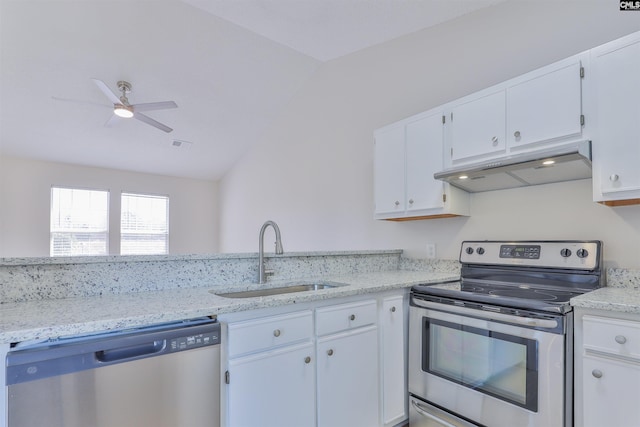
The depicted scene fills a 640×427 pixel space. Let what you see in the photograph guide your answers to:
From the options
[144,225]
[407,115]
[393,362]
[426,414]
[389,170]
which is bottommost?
[426,414]

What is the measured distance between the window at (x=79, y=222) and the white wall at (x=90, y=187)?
84 mm

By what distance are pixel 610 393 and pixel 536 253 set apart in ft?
2.86

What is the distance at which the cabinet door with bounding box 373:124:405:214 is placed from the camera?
257 cm

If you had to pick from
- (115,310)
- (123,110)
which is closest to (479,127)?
(115,310)

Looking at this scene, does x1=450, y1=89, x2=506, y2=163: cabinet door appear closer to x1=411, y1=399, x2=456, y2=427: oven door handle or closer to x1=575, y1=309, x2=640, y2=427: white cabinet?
x1=575, y1=309, x2=640, y2=427: white cabinet

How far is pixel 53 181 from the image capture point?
4945 mm

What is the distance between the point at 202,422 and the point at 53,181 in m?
5.17

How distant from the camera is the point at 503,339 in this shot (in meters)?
1.61

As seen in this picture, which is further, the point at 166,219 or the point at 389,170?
the point at 166,219

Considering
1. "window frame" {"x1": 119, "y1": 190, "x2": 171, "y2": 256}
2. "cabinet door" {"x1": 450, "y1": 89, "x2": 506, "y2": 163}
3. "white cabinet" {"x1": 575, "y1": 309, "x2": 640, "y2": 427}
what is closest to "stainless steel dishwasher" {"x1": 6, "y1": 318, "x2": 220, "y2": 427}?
"white cabinet" {"x1": 575, "y1": 309, "x2": 640, "y2": 427}

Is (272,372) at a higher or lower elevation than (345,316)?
lower

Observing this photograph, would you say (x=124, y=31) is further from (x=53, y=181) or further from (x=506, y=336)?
(x=506, y=336)

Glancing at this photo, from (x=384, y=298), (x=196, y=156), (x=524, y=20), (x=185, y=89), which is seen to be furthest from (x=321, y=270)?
(x=196, y=156)

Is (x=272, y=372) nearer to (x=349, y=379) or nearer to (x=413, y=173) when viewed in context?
(x=349, y=379)
